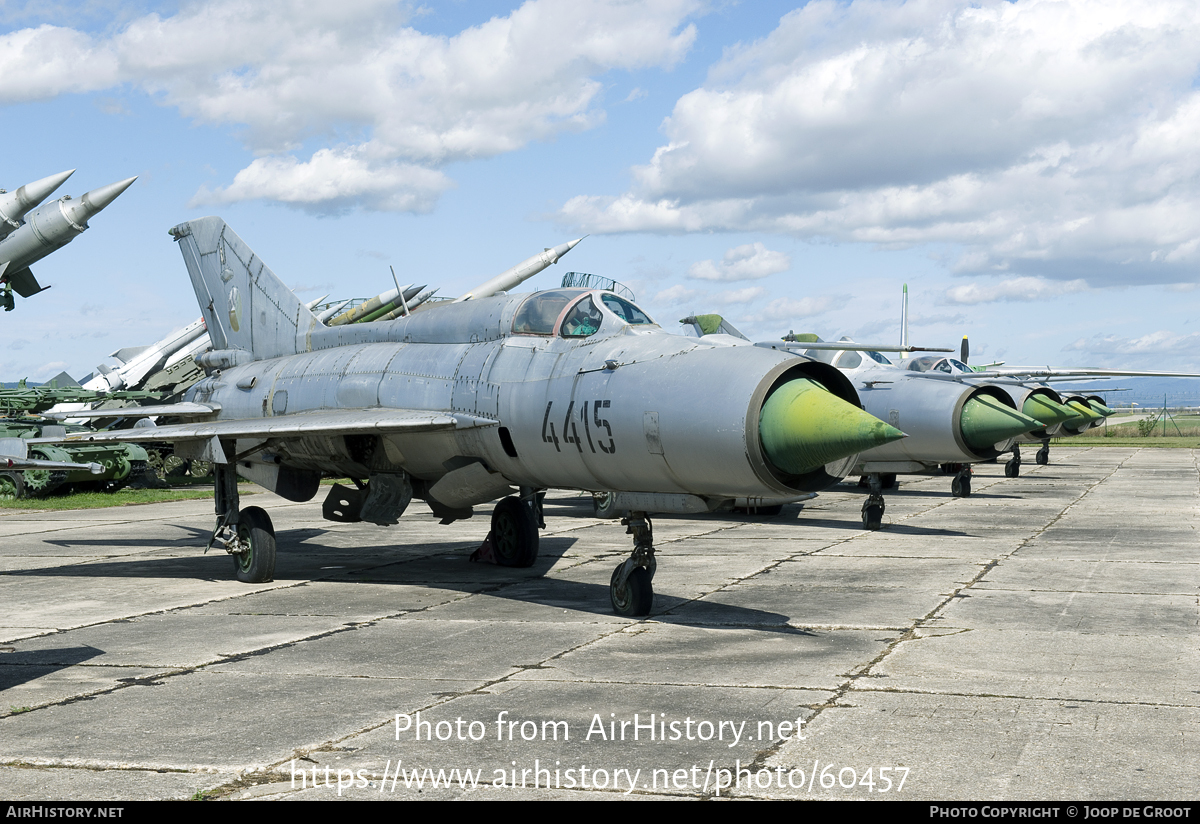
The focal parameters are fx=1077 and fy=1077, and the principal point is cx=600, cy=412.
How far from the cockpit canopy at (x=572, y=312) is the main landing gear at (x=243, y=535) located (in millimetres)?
3923

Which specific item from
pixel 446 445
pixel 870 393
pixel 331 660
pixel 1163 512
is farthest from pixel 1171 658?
pixel 1163 512

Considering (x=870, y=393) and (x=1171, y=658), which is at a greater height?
(x=870, y=393)

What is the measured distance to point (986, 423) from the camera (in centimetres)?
1662

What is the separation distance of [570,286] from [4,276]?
22842 mm

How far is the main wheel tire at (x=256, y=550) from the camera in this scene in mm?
12359

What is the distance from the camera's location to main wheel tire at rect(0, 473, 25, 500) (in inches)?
1000

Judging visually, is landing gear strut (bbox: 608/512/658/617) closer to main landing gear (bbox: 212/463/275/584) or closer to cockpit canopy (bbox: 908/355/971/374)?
main landing gear (bbox: 212/463/275/584)

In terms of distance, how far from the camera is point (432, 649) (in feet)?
28.2

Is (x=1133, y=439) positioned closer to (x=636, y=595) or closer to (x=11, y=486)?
(x=11, y=486)

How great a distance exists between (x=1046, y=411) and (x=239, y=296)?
17.7m

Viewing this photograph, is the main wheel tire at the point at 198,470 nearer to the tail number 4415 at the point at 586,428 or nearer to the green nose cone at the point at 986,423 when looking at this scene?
the green nose cone at the point at 986,423

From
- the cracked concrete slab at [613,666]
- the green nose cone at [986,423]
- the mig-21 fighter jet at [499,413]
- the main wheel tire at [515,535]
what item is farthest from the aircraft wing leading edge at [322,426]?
the green nose cone at [986,423]

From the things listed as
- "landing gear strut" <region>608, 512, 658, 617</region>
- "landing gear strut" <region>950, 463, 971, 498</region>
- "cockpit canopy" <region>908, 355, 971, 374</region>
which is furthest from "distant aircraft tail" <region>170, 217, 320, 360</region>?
"landing gear strut" <region>950, 463, 971, 498</region>
